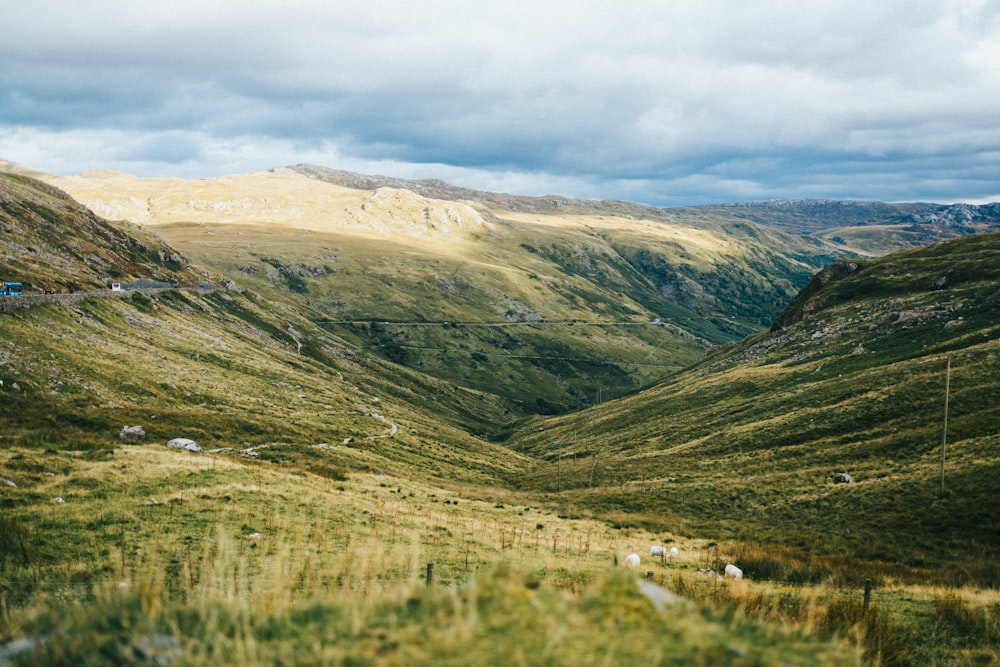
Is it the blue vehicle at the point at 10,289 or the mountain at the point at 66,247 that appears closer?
the blue vehicle at the point at 10,289

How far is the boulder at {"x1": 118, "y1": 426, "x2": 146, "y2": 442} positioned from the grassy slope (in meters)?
44.0

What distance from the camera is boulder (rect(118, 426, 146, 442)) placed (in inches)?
2013

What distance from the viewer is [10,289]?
75.8 m

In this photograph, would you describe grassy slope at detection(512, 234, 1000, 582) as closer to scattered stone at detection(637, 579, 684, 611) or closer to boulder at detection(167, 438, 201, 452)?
scattered stone at detection(637, 579, 684, 611)

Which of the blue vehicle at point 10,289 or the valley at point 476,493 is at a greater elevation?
the blue vehicle at point 10,289

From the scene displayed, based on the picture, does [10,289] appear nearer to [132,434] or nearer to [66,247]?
[132,434]

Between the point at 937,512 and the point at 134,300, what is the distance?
12187cm

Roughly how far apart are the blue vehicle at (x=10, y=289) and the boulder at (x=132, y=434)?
116 ft

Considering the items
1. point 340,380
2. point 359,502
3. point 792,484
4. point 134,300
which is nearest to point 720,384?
point 792,484

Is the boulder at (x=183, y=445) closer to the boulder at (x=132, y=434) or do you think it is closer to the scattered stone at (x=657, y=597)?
the boulder at (x=132, y=434)

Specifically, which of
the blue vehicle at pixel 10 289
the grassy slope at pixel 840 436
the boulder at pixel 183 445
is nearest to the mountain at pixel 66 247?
the blue vehicle at pixel 10 289

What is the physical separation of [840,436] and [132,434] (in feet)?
258

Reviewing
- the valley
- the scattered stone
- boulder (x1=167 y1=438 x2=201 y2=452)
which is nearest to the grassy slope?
the valley

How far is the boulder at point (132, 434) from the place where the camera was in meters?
51.1
